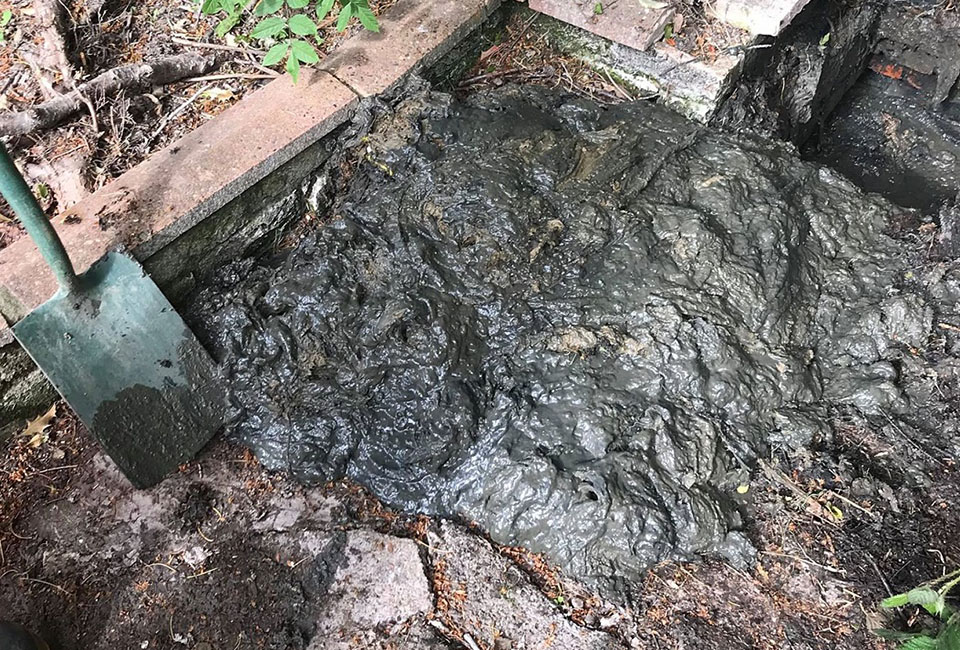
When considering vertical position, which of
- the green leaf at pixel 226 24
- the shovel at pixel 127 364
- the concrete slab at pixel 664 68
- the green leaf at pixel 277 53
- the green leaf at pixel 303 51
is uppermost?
the concrete slab at pixel 664 68

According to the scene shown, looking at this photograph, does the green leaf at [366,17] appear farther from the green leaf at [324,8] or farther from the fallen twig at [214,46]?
the fallen twig at [214,46]

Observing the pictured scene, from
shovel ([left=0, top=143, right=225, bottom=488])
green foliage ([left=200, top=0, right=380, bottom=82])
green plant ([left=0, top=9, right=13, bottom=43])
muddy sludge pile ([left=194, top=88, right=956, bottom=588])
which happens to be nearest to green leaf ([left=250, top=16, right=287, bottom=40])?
green foliage ([left=200, top=0, right=380, bottom=82])

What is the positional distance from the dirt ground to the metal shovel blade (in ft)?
0.59

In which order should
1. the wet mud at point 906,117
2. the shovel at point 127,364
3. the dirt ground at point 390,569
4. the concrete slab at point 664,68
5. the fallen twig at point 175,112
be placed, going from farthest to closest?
1. the wet mud at point 906,117
2. the concrete slab at point 664,68
3. the fallen twig at point 175,112
4. the shovel at point 127,364
5. the dirt ground at point 390,569

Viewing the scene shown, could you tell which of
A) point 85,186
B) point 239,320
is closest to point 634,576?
point 239,320

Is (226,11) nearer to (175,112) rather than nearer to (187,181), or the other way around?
(175,112)

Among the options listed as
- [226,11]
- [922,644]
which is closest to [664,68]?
[226,11]

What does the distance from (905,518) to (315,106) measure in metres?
2.81

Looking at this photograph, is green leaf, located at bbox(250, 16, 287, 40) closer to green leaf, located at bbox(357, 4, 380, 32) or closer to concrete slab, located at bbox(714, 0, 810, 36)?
green leaf, located at bbox(357, 4, 380, 32)

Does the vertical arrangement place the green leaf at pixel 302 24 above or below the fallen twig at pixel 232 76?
above

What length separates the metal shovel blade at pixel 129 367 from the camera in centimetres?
237

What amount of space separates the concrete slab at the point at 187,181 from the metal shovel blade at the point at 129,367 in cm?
10

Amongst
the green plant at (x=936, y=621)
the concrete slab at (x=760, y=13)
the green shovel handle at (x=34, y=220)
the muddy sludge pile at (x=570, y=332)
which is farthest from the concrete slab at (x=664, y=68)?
the green shovel handle at (x=34, y=220)

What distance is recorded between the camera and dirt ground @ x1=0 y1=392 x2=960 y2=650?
219 centimetres
